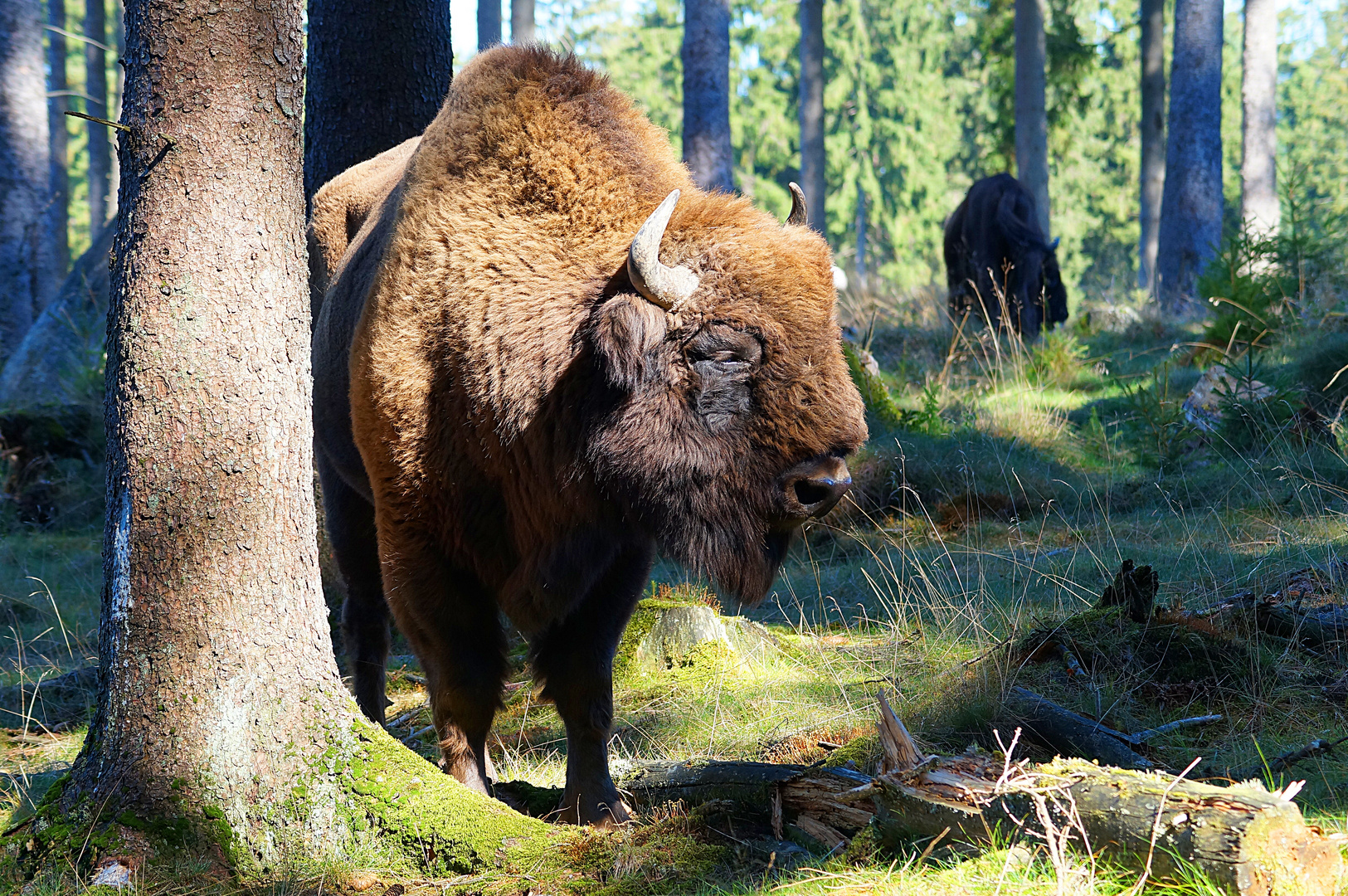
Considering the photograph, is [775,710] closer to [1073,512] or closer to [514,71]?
[514,71]

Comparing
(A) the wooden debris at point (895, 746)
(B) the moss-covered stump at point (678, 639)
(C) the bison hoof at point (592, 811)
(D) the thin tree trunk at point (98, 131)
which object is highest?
(D) the thin tree trunk at point (98, 131)

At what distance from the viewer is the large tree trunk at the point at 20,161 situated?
38.6 feet

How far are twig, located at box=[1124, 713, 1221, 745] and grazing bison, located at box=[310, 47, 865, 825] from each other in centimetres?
127

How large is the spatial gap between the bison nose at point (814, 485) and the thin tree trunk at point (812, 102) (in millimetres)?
20962

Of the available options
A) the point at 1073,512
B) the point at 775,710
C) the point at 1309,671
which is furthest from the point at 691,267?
the point at 1073,512

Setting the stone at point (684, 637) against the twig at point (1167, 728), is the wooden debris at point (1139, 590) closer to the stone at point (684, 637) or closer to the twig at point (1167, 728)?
the twig at point (1167, 728)

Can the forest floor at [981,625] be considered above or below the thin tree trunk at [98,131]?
below

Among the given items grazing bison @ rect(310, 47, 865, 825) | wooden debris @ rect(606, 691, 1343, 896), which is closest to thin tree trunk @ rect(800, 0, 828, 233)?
grazing bison @ rect(310, 47, 865, 825)

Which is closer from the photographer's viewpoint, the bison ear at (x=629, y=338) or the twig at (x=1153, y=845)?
the twig at (x=1153, y=845)

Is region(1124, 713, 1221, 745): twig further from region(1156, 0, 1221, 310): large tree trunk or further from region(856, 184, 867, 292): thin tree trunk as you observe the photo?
region(856, 184, 867, 292): thin tree trunk

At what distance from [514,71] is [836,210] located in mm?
43649

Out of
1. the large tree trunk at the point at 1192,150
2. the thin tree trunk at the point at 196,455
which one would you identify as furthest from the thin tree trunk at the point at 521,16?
the thin tree trunk at the point at 196,455

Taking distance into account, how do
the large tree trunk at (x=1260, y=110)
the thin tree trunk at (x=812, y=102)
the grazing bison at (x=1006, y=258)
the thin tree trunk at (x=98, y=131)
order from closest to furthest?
the grazing bison at (x=1006, y=258) < the large tree trunk at (x=1260, y=110) < the thin tree trunk at (x=98, y=131) < the thin tree trunk at (x=812, y=102)

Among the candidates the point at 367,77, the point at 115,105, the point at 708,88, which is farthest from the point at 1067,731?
the point at 115,105
